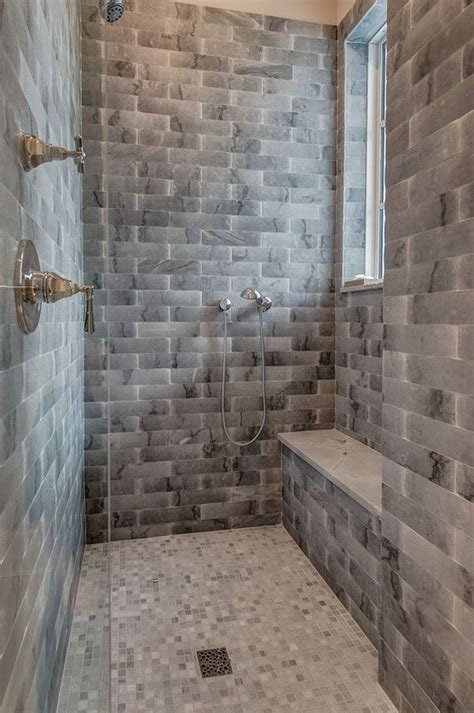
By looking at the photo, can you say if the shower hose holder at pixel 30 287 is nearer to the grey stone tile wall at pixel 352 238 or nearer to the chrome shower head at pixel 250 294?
the chrome shower head at pixel 250 294

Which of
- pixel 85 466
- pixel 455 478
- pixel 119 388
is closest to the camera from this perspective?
pixel 455 478

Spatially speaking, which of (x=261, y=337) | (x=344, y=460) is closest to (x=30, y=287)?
(x=344, y=460)

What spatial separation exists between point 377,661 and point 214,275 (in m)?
2.15

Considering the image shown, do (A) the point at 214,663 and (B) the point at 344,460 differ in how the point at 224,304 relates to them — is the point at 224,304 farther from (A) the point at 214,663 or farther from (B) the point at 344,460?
(A) the point at 214,663

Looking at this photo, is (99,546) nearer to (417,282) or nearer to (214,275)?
(214,275)

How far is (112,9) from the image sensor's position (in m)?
2.31

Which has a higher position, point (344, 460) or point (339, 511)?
point (344, 460)

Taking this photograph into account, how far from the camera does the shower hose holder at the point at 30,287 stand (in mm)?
1137

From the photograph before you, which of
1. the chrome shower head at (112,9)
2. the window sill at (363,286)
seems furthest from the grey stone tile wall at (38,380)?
the window sill at (363,286)

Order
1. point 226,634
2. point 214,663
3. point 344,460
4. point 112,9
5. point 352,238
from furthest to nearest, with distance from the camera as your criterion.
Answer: point 352,238
point 344,460
point 112,9
point 226,634
point 214,663

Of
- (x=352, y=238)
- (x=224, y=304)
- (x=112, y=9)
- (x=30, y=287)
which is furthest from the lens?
(x=352, y=238)

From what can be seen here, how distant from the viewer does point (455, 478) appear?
4.59ft

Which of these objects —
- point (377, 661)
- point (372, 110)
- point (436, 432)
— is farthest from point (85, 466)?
point (372, 110)

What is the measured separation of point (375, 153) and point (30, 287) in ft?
8.50
